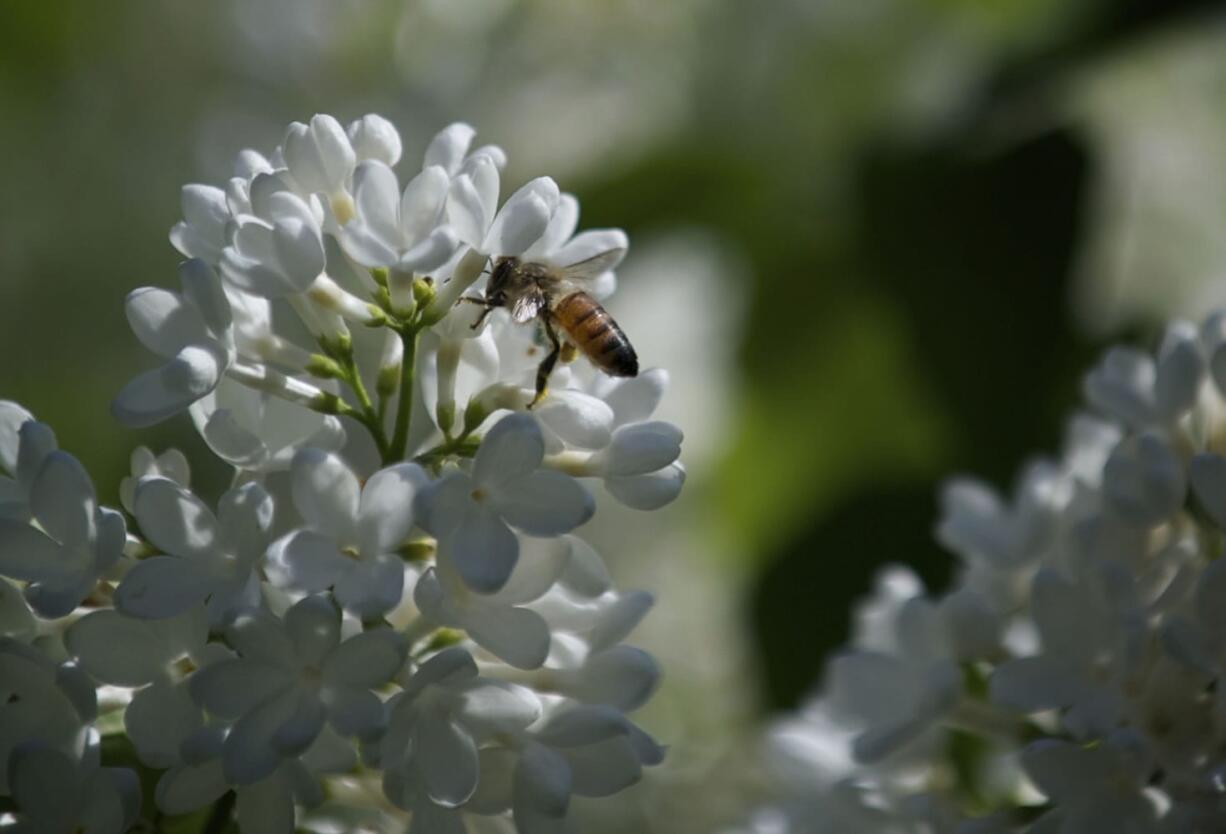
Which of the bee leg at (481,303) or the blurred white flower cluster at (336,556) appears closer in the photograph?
the blurred white flower cluster at (336,556)

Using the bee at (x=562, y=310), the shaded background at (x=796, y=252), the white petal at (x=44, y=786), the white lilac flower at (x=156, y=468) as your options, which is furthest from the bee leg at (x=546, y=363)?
the shaded background at (x=796, y=252)

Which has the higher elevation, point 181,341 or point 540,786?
point 181,341

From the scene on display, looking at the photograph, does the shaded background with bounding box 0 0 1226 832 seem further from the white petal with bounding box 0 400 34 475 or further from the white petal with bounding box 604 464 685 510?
the white petal with bounding box 604 464 685 510

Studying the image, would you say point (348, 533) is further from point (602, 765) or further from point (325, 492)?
point (602, 765)

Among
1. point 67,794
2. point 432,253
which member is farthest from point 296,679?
point 432,253

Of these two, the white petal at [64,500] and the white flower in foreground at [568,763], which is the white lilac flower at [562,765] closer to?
the white flower in foreground at [568,763]

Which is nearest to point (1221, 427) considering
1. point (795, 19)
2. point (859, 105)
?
point (859, 105)

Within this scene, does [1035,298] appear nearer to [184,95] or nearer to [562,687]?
[562,687]
